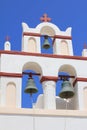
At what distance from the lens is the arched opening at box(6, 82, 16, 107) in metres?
10.8

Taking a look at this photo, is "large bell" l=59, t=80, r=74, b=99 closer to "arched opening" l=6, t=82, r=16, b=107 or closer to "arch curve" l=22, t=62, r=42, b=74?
"arch curve" l=22, t=62, r=42, b=74

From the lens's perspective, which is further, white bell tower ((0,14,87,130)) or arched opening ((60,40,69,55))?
arched opening ((60,40,69,55))

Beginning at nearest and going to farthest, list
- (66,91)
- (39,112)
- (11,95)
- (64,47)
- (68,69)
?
(39,112)
(11,95)
(66,91)
(68,69)
(64,47)

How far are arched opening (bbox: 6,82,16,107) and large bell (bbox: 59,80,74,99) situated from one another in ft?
3.84

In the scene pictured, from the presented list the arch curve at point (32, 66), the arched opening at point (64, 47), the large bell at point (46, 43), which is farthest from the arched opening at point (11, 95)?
the arched opening at point (64, 47)

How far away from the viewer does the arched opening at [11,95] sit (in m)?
10.8

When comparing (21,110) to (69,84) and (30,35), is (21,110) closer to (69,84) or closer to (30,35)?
(69,84)

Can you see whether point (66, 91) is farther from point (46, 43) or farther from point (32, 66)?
point (46, 43)

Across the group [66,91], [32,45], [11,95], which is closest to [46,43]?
[32,45]

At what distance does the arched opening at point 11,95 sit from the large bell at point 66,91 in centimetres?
117

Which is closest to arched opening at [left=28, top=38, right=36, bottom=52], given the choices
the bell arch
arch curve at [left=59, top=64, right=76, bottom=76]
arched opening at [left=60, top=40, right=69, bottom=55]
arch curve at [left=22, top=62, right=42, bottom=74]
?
the bell arch

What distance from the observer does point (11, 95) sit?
1094 centimetres

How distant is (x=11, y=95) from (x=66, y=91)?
4.36 ft

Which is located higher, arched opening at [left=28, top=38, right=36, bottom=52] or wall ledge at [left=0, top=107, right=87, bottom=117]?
arched opening at [left=28, top=38, right=36, bottom=52]
